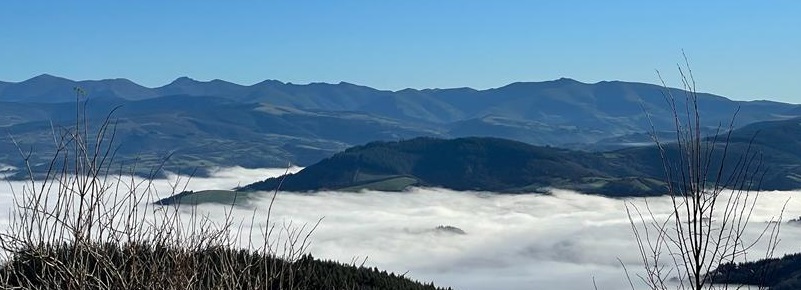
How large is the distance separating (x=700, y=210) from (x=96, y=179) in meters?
6.40

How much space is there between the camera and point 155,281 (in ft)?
34.0

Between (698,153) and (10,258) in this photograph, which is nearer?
(698,153)

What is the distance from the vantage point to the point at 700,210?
329 inches

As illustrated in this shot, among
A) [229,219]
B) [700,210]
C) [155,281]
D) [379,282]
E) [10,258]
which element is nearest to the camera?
[700,210]

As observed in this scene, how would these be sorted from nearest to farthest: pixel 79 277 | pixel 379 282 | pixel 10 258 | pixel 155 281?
pixel 79 277 < pixel 155 281 < pixel 10 258 < pixel 379 282

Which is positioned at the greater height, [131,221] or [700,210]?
[700,210]

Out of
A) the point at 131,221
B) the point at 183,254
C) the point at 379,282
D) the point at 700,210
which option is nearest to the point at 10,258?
the point at 131,221

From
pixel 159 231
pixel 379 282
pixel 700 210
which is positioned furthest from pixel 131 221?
pixel 379 282

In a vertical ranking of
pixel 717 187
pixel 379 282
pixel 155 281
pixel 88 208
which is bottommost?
pixel 379 282

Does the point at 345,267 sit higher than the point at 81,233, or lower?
lower

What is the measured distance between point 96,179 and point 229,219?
2.76m

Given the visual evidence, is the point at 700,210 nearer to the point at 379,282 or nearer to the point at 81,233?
the point at 81,233

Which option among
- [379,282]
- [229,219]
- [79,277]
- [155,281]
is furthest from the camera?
[379,282]

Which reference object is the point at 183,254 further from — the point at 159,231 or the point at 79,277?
the point at 79,277
